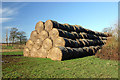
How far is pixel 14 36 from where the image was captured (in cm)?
4434

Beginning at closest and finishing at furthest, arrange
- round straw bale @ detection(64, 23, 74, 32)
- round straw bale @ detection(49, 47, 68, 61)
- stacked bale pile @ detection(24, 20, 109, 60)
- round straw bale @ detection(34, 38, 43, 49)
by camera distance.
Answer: round straw bale @ detection(49, 47, 68, 61)
stacked bale pile @ detection(24, 20, 109, 60)
round straw bale @ detection(34, 38, 43, 49)
round straw bale @ detection(64, 23, 74, 32)

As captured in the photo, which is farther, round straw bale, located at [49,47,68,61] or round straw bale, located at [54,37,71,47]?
round straw bale, located at [54,37,71,47]

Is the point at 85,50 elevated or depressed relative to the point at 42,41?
depressed

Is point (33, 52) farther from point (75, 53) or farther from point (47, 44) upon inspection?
point (75, 53)

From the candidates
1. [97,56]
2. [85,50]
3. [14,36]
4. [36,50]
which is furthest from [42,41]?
[14,36]

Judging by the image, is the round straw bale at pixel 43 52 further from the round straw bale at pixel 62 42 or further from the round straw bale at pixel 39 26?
the round straw bale at pixel 39 26

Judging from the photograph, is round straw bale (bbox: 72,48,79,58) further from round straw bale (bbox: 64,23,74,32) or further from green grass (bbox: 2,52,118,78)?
green grass (bbox: 2,52,118,78)

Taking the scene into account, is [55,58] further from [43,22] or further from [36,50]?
[43,22]

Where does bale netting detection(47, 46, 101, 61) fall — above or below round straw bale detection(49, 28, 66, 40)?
below

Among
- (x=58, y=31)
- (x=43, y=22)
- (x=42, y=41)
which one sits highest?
(x=43, y=22)

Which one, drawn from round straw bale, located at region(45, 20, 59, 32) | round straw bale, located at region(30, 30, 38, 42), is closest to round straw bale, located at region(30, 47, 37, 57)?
round straw bale, located at region(30, 30, 38, 42)

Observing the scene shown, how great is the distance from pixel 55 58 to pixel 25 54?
15.1ft

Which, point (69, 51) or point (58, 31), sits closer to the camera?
point (69, 51)

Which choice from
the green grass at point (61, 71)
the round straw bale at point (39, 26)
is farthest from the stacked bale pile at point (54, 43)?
the green grass at point (61, 71)
